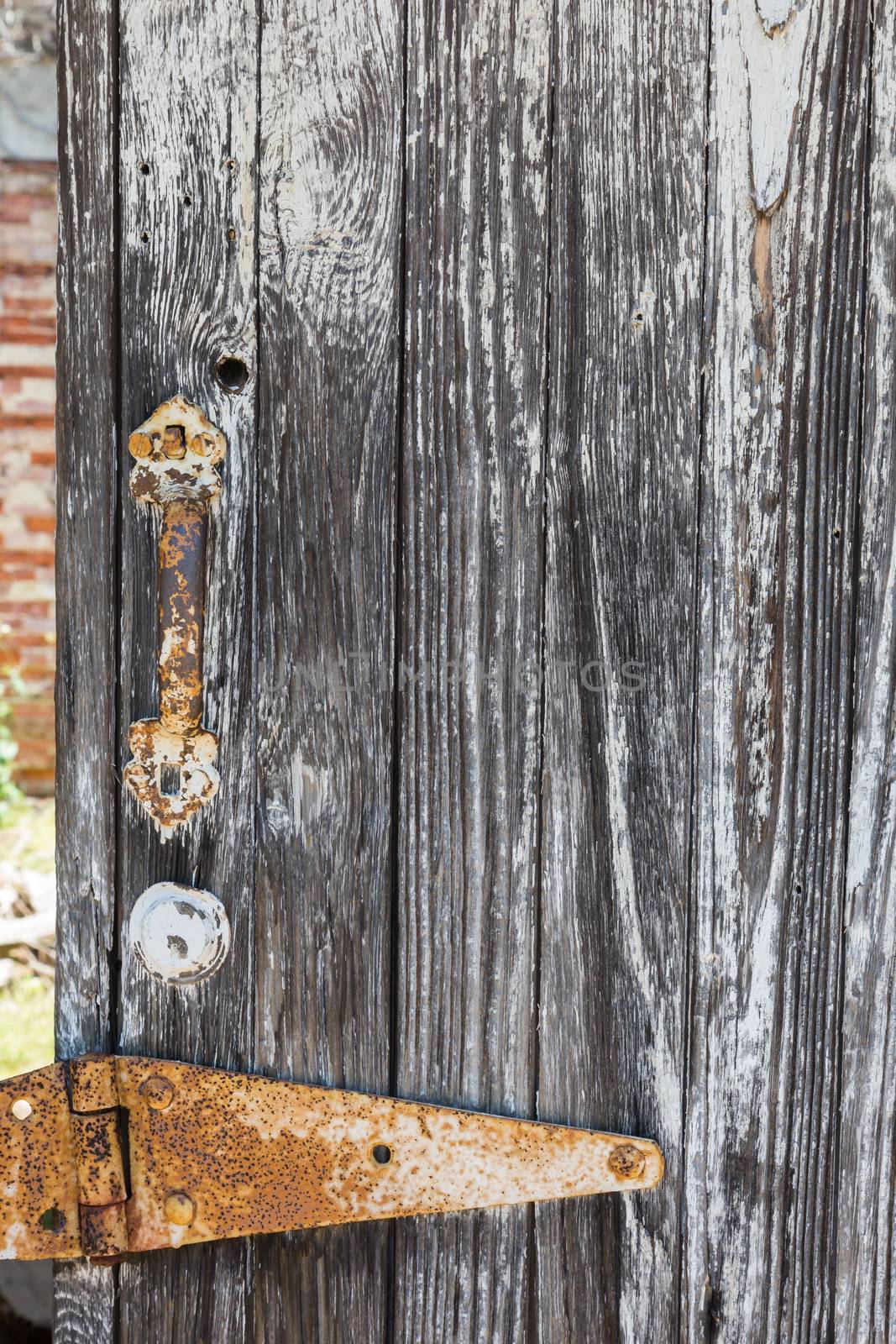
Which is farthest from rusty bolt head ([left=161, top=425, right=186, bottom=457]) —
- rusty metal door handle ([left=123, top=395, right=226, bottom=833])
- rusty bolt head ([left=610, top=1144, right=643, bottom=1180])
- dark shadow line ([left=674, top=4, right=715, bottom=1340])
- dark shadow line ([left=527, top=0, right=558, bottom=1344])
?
rusty bolt head ([left=610, top=1144, right=643, bottom=1180])

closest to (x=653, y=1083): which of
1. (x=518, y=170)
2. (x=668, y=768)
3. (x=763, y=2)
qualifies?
(x=668, y=768)

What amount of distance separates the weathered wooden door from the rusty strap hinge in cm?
2

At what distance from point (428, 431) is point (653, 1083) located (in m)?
0.52

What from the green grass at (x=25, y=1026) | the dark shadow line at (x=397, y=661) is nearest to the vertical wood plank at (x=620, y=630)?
the dark shadow line at (x=397, y=661)

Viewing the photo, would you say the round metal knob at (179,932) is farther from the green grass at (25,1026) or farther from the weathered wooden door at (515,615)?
the green grass at (25,1026)

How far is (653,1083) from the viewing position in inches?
31.7

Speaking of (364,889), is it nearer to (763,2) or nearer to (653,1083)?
(653,1083)

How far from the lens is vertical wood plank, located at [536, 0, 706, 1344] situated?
763 mm

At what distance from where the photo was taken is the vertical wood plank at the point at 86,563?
0.78 metres

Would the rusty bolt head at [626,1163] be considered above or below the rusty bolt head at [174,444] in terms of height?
below

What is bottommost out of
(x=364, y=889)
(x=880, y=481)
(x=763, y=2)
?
(x=364, y=889)

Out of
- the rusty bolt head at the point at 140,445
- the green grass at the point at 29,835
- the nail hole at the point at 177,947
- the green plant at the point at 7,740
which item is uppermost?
the rusty bolt head at the point at 140,445

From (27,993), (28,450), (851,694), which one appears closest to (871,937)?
(851,694)

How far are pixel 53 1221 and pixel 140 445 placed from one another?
577 millimetres
